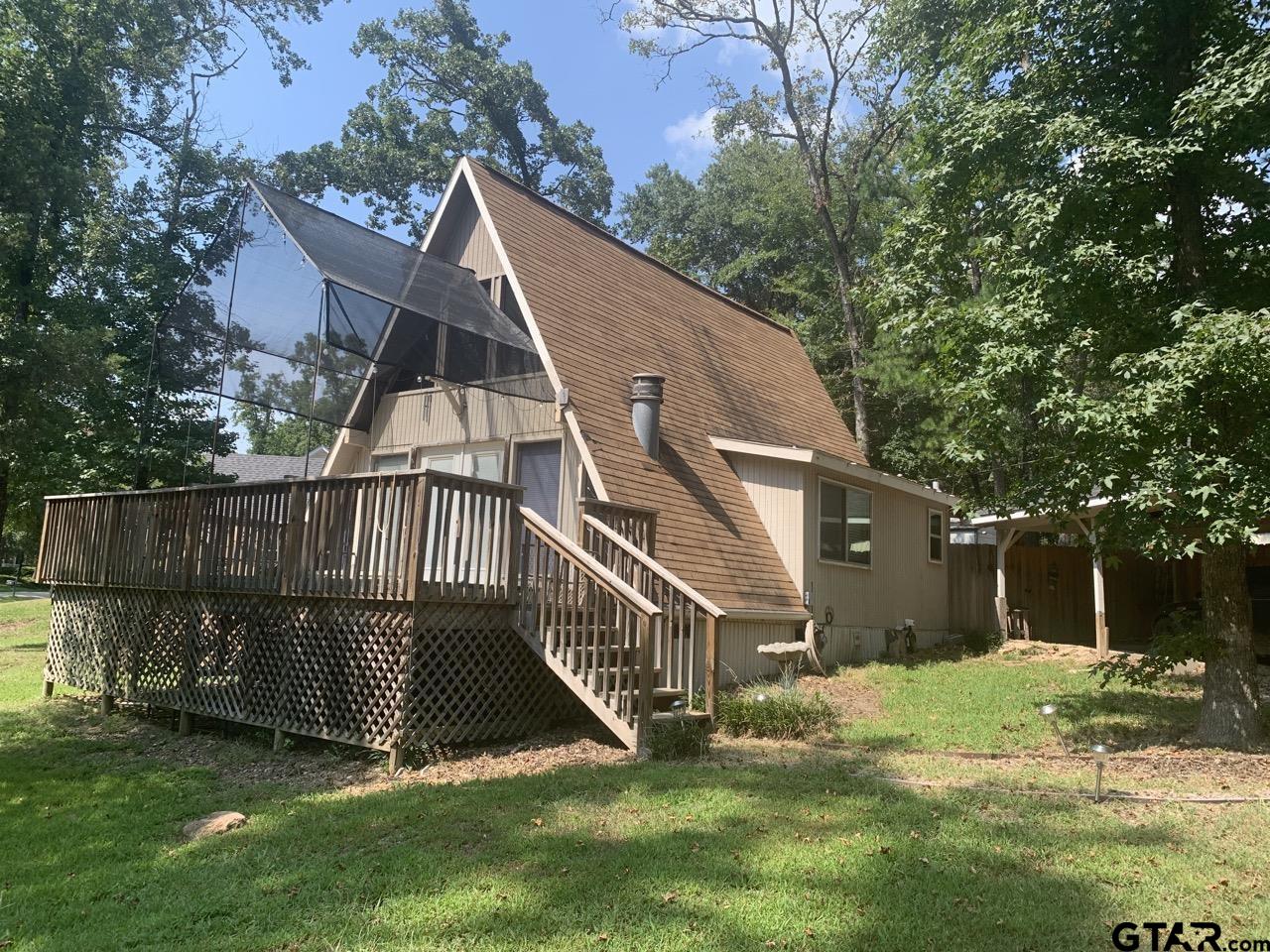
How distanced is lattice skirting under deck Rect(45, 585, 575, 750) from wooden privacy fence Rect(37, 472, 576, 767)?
0.05 feet

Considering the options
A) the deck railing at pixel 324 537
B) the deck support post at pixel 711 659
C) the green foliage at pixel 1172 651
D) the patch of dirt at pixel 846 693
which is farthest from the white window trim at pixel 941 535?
the deck railing at pixel 324 537

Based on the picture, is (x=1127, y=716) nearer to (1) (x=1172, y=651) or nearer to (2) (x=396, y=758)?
(1) (x=1172, y=651)

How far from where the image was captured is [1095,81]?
29.3 feet

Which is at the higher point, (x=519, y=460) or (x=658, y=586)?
(x=519, y=460)

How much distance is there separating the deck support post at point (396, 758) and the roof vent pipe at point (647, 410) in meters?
5.65

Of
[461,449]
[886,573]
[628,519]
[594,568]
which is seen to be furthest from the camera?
[886,573]

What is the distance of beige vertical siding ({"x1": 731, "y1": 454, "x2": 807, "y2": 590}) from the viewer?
1298 centimetres

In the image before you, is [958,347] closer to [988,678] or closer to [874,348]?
[988,678]

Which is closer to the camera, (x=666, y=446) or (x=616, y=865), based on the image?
(x=616, y=865)

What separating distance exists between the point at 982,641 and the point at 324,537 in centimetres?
1328

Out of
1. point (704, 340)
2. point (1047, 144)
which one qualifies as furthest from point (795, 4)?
point (1047, 144)

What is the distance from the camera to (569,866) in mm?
4637

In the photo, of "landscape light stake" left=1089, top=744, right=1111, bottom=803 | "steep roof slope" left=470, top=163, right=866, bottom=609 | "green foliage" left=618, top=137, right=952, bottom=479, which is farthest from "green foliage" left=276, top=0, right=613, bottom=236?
"landscape light stake" left=1089, top=744, right=1111, bottom=803

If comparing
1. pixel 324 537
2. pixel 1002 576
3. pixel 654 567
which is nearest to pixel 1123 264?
pixel 654 567
